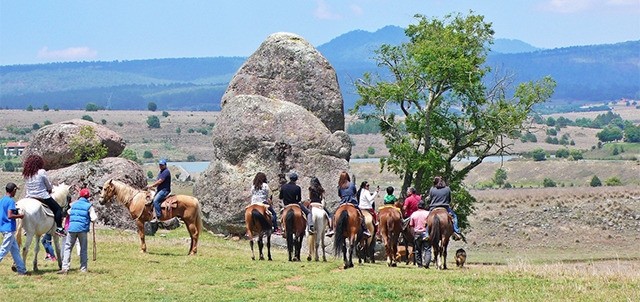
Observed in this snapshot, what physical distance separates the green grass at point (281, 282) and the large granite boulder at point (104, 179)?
9.77 metres

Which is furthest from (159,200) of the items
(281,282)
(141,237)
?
(281,282)

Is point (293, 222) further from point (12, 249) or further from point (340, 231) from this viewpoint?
point (12, 249)

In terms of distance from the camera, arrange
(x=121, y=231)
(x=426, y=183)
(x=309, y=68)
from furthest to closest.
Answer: (x=426, y=183) → (x=309, y=68) → (x=121, y=231)

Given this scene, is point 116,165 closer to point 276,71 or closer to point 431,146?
point 276,71

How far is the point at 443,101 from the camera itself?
4875cm

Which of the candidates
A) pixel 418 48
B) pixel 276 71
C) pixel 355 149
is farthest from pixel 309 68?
pixel 355 149

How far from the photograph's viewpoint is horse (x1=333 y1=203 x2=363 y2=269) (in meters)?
28.5

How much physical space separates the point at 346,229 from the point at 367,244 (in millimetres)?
3303

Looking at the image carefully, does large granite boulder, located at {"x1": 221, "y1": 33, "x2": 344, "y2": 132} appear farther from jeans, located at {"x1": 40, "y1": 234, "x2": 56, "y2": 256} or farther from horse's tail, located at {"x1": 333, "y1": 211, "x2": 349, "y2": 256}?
jeans, located at {"x1": 40, "y1": 234, "x2": 56, "y2": 256}

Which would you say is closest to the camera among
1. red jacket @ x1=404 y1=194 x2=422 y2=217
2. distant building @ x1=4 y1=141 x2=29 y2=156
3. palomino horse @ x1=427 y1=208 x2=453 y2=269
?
palomino horse @ x1=427 y1=208 x2=453 y2=269

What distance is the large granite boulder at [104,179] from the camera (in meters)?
39.6

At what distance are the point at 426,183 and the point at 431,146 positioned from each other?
241 centimetres

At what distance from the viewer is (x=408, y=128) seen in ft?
159

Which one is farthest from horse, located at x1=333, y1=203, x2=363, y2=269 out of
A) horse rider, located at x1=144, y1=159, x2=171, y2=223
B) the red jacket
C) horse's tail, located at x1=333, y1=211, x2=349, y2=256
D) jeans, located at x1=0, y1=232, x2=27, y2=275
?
jeans, located at x1=0, y1=232, x2=27, y2=275
